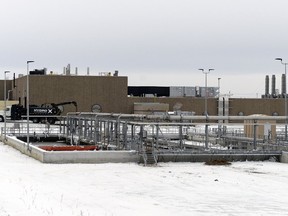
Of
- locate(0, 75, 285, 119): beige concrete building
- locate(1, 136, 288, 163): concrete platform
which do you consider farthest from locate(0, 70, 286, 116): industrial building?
locate(1, 136, 288, 163): concrete platform

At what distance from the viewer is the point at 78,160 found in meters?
23.2

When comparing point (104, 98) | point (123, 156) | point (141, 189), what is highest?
point (104, 98)

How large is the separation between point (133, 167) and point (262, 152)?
6.58 m

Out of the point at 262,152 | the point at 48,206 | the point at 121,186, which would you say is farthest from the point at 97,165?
the point at 48,206

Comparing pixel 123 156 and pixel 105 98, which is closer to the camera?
pixel 123 156

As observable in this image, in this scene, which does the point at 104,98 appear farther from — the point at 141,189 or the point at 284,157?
the point at 141,189

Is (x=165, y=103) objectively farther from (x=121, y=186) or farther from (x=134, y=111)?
(x=121, y=186)

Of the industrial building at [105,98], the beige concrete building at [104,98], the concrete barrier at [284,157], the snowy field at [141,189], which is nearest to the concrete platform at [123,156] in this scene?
the concrete barrier at [284,157]

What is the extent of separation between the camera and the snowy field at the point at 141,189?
12.8 metres

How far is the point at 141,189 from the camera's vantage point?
16.4 meters

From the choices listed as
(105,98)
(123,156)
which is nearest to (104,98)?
(105,98)

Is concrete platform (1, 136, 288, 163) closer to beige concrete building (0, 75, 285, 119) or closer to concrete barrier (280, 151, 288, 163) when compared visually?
concrete barrier (280, 151, 288, 163)

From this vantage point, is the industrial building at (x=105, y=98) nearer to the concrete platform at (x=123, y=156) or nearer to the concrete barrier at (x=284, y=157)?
the concrete platform at (x=123, y=156)

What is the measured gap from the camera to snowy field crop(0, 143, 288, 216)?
12.8 m
